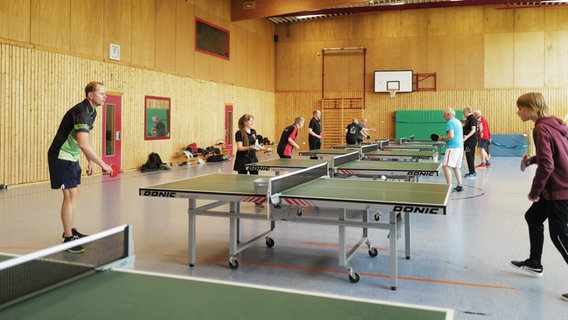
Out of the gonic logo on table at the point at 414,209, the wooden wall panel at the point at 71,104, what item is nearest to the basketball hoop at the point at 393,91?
the wooden wall panel at the point at 71,104

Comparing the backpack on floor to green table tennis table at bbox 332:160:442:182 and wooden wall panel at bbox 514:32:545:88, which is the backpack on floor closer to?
green table tennis table at bbox 332:160:442:182

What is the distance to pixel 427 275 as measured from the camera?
14.6 feet

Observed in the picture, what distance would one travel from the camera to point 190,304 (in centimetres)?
183

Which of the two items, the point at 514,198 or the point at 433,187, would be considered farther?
the point at 514,198

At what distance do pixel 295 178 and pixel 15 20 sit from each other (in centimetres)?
866

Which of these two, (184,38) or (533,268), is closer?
(533,268)

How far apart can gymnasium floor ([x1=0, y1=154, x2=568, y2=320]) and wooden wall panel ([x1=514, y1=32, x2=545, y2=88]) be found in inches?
580

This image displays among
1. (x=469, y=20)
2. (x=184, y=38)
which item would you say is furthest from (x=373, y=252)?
(x=469, y=20)

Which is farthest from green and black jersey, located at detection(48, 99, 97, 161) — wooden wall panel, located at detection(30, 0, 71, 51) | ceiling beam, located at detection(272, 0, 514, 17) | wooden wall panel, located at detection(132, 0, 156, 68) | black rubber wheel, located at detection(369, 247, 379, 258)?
ceiling beam, located at detection(272, 0, 514, 17)

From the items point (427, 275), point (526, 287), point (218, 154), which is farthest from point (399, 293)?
point (218, 154)

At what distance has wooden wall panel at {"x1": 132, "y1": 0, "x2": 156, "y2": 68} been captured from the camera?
14.3 meters

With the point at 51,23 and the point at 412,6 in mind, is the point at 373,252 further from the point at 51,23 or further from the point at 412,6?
the point at 412,6

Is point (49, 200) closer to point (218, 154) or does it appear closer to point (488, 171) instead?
point (218, 154)

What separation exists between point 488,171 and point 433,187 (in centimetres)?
1057
